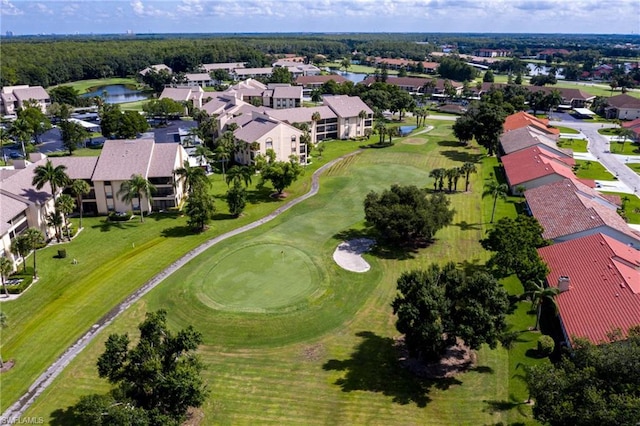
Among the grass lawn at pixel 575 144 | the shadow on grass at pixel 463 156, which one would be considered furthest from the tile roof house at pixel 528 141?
the shadow on grass at pixel 463 156

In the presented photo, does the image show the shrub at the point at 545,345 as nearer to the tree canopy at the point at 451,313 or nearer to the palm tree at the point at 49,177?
the tree canopy at the point at 451,313

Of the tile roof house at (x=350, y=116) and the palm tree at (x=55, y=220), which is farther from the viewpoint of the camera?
the tile roof house at (x=350, y=116)

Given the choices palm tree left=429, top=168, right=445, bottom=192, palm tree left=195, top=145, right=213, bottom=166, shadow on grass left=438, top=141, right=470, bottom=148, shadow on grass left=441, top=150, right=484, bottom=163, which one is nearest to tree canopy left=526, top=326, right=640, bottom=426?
palm tree left=429, top=168, right=445, bottom=192

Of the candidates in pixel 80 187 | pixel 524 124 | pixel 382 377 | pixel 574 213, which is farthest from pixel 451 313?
pixel 524 124

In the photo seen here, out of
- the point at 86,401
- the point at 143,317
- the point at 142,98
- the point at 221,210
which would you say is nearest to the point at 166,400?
the point at 86,401

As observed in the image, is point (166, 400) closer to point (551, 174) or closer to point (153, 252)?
point (153, 252)

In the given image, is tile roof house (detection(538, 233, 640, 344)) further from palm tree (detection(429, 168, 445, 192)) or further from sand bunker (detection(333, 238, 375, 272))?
palm tree (detection(429, 168, 445, 192))
